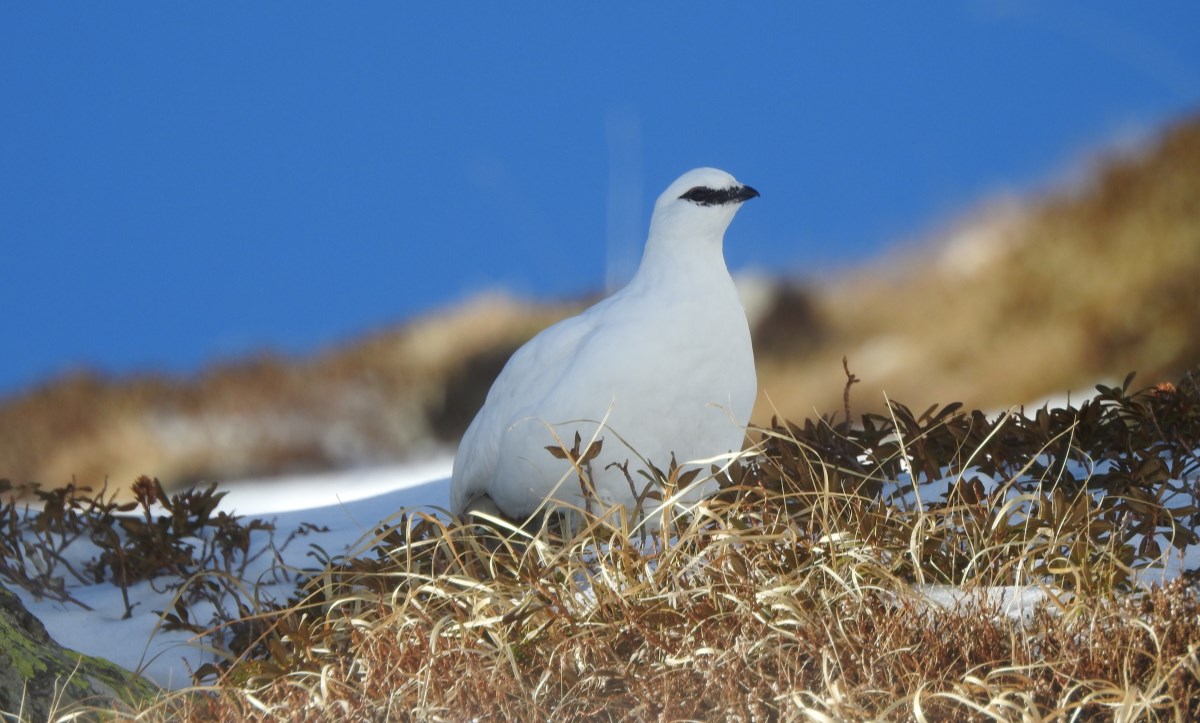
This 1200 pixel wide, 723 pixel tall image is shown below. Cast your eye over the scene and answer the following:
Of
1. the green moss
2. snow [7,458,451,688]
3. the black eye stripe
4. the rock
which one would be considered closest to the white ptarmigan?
the black eye stripe

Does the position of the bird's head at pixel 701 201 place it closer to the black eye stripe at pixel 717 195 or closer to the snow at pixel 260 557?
the black eye stripe at pixel 717 195

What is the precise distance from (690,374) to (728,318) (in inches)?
7.1

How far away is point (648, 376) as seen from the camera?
3176 mm

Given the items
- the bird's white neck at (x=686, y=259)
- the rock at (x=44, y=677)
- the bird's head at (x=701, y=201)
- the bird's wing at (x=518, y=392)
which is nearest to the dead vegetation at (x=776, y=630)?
the rock at (x=44, y=677)

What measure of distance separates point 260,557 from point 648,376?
1749 millimetres

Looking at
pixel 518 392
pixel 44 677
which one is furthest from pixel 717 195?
pixel 44 677

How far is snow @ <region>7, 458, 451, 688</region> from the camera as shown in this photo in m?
3.53

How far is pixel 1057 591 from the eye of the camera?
247 centimetres

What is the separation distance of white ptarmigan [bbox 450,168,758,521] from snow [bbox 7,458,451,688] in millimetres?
417

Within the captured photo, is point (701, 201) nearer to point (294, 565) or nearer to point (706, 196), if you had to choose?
point (706, 196)

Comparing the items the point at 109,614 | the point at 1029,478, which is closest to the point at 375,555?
the point at 109,614

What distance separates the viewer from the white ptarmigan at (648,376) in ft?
10.4

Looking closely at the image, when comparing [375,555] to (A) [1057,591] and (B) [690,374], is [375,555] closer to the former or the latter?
(B) [690,374]

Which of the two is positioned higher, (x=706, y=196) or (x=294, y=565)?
(x=706, y=196)
